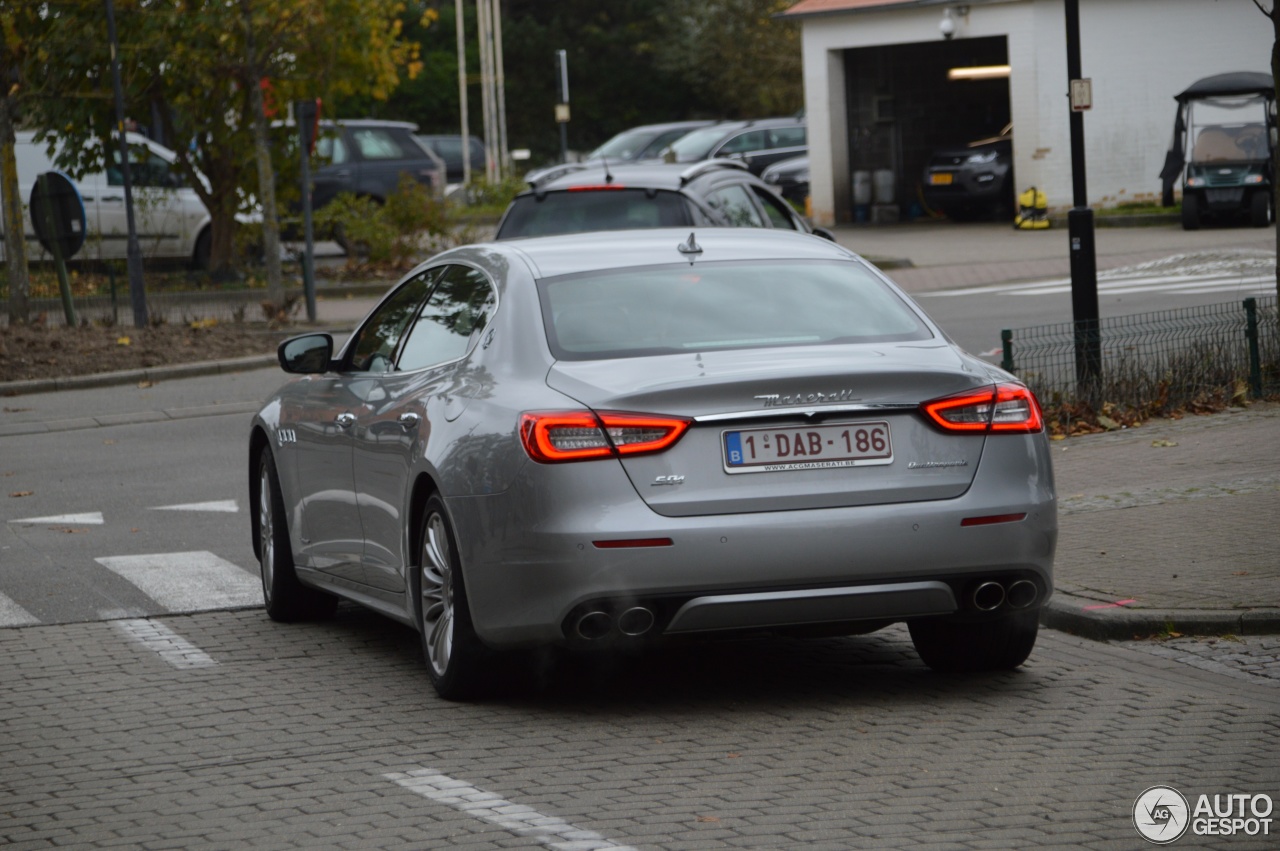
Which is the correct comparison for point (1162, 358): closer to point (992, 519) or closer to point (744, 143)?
point (992, 519)

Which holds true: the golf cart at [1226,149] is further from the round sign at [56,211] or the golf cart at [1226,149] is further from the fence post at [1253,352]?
the fence post at [1253,352]

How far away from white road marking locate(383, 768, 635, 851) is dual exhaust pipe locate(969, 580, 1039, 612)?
1.71 meters

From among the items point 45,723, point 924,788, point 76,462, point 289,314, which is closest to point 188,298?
point 289,314

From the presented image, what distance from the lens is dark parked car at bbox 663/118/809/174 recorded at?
132 ft

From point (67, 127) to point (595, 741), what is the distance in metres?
22.5

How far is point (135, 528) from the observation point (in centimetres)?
1112

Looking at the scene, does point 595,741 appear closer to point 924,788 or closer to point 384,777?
point 384,777

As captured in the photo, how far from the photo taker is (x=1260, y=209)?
30.5 meters

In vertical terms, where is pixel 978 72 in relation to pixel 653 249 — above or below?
above

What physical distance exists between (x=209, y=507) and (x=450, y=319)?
4980mm

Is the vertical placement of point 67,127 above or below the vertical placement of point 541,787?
above

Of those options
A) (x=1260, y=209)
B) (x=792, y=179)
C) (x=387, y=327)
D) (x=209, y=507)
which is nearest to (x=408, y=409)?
(x=387, y=327)

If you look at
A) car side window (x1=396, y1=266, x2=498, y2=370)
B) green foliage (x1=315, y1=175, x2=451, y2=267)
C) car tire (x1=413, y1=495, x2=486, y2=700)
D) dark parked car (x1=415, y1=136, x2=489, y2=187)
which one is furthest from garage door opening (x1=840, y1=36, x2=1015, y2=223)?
car tire (x1=413, y1=495, x2=486, y2=700)

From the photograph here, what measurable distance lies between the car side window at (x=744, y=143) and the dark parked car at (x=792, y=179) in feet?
2.63
